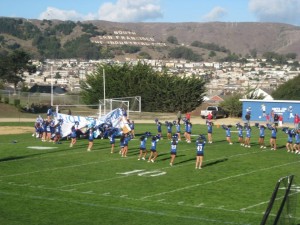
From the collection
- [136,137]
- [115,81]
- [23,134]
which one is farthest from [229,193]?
[115,81]

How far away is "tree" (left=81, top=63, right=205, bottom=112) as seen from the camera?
70.7m

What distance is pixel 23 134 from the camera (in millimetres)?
42438

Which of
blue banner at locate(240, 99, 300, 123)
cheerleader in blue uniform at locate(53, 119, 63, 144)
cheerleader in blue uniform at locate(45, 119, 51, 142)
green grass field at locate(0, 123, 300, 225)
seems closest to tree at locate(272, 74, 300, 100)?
blue banner at locate(240, 99, 300, 123)

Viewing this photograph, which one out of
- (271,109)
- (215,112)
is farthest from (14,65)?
(271,109)

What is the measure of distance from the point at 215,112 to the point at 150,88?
11.8m

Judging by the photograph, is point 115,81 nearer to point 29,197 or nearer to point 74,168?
point 74,168

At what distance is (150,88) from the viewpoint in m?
71.1

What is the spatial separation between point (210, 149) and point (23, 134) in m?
13.5

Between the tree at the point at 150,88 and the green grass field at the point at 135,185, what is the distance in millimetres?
35121

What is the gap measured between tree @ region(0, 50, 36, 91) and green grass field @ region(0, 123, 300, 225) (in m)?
54.6

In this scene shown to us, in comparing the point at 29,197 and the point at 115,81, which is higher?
the point at 115,81

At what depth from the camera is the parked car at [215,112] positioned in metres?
60.9

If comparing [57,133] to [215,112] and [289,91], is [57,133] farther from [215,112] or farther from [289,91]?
[289,91]

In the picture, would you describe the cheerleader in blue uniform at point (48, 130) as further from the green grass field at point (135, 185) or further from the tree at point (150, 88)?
the tree at point (150, 88)
